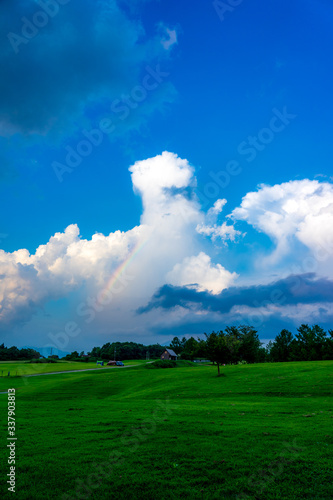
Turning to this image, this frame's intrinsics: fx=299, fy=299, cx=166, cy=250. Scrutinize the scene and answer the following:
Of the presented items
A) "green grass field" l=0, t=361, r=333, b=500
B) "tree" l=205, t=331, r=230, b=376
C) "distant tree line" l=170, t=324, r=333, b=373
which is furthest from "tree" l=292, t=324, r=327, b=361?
"green grass field" l=0, t=361, r=333, b=500

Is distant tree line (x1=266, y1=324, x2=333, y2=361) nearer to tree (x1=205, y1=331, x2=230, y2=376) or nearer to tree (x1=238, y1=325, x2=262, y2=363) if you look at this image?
tree (x1=238, y1=325, x2=262, y2=363)

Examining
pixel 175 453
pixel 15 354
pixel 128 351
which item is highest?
pixel 175 453

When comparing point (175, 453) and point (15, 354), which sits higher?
point (175, 453)

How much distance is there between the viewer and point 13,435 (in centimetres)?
1395

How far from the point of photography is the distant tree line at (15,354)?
399ft

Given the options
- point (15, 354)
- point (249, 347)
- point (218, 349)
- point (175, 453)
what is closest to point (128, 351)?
point (15, 354)

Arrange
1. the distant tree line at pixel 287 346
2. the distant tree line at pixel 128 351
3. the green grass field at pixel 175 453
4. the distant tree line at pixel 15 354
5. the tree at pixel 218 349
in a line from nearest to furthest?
the green grass field at pixel 175 453 → the tree at pixel 218 349 → the distant tree line at pixel 287 346 → the distant tree line at pixel 15 354 → the distant tree line at pixel 128 351

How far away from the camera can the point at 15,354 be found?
408 feet

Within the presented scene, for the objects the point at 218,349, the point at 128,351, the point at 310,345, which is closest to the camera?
the point at 218,349

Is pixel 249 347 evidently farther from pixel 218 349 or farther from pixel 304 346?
pixel 218 349

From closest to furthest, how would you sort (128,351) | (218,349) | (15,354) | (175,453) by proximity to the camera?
(175,453) → (218,349) → (15,354) → (128,351)

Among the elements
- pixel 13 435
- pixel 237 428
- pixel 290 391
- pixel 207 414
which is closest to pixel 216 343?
pixel 290 391

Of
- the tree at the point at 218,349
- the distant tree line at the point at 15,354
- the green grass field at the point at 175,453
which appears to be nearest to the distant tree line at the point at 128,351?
the distant tree line at the point at 15,354

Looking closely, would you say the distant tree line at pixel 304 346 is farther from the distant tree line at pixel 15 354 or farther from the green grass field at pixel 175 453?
the distant tree line at pixel 15 354
